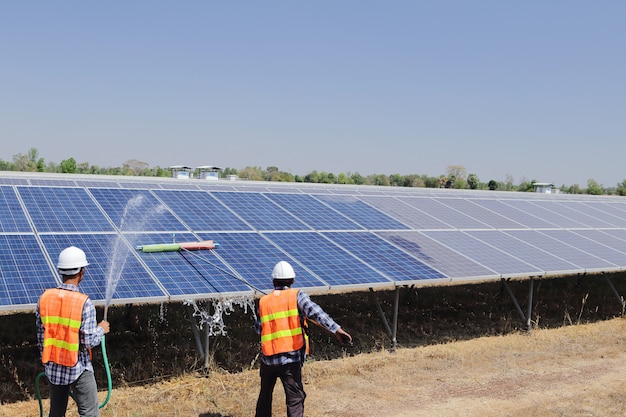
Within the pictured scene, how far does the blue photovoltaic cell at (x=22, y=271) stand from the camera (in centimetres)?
822

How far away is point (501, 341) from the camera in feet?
44.5

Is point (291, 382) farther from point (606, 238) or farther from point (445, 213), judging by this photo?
point (606, 238)

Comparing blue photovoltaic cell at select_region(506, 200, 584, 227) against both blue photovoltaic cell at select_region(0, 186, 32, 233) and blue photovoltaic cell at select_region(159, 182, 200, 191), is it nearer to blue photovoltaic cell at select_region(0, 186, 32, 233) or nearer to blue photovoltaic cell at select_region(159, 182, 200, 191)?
blue photovoltaic cell at select_region(159, 182, 200, 191)

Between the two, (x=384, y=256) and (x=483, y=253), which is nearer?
(x=384, y=256)

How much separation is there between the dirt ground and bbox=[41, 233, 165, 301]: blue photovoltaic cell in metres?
1.76

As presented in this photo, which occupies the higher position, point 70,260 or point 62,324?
point 70,260

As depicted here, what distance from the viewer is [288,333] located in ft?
22.6

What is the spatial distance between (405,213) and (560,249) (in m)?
4.22

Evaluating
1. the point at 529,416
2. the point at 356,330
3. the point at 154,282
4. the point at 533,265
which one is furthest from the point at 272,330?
the point at 533,265

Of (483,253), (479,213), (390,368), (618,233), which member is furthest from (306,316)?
(618,233)

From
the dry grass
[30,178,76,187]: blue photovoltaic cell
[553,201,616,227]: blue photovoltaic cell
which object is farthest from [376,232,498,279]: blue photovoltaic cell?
[553,201,616,227]: blue photovoltaic cell

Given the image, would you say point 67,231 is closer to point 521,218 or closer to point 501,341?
point 501,341

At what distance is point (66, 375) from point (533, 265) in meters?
11.0

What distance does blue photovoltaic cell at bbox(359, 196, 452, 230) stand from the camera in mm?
15523
